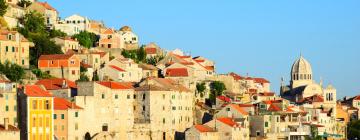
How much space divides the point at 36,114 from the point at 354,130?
2645 inches

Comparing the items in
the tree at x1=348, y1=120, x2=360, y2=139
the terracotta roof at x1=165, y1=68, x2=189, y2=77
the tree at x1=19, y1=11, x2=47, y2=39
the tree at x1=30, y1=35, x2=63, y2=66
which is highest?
the tree at x1=19, y1=11, x2=47, y2=39

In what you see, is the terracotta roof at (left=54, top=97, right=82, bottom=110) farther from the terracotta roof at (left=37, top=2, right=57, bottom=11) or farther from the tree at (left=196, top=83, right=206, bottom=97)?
the terracotta roof at (left=37, top=2, right=57, bottom=11)

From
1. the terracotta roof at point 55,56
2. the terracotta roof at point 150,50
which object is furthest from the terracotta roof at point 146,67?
the terracotta roof at point 55,56

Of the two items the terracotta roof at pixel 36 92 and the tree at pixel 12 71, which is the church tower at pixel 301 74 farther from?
the terracotta roof at pixel 36 92

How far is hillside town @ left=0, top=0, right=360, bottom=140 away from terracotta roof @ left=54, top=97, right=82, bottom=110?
12 centimetres

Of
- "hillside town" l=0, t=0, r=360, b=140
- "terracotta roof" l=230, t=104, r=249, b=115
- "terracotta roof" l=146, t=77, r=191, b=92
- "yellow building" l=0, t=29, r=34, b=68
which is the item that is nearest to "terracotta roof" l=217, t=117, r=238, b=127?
"hillside town" l=0, t=0, r=360, b=140

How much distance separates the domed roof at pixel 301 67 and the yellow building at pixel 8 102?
86.5m

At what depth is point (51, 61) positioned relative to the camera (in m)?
102

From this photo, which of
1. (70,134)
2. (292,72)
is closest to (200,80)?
(70,134)

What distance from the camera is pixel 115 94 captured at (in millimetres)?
92062

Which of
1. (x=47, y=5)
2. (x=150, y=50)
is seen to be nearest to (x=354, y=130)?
(x=150, y=50)

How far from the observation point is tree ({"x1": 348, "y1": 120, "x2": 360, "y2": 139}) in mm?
135875

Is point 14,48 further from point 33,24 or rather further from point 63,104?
point 33,24

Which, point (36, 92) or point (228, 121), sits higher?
point (36, 92)
